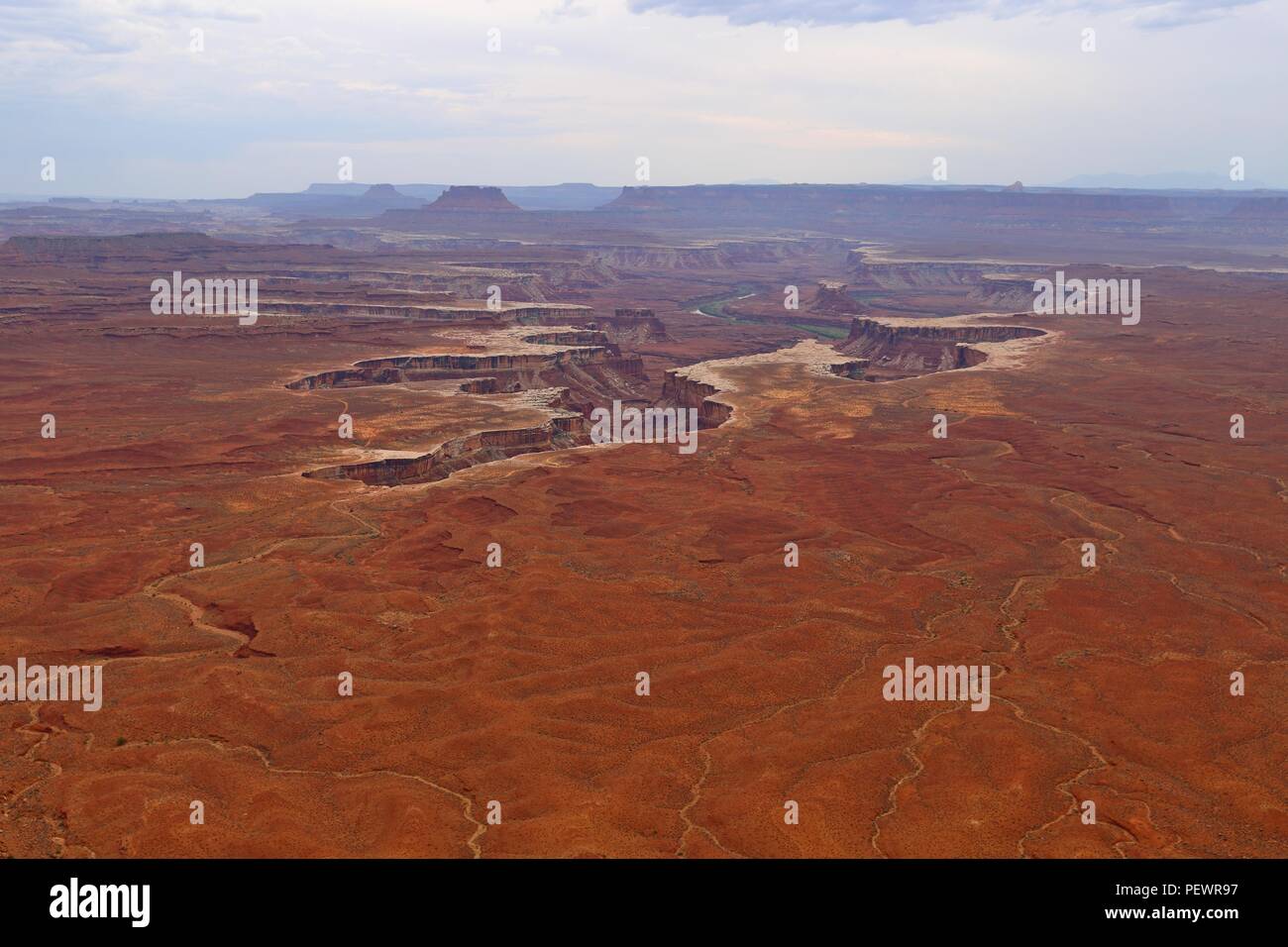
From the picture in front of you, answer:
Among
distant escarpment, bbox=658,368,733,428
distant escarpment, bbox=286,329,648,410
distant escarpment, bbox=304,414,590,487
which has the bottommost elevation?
distant escarpment, bbox=304,414,590,487

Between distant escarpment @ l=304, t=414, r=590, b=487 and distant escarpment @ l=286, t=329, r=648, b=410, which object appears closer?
distant escarpment @ l=304, t=414, r=590, b=487

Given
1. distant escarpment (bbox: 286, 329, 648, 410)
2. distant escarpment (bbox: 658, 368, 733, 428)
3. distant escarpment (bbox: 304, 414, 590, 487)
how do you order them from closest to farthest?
distant escarpment (bbox: 304, 414, 590, 487) < distant escarpment (bbox: 658, 368, 733, 428) < distant escarpment (bbox: 286, 329, 648, 410)

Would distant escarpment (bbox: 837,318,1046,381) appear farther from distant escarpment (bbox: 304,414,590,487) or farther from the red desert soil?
distant escarpment (bbox: 304,414,590,487)

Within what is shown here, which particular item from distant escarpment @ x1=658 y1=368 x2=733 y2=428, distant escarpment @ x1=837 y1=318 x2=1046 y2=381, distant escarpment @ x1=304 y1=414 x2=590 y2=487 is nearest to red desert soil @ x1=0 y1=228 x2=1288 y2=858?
distant escarpment @ x1=304 y1=414 x2=590 y2=487

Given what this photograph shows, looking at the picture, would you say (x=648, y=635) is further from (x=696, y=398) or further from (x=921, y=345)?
(x=921, y=345)

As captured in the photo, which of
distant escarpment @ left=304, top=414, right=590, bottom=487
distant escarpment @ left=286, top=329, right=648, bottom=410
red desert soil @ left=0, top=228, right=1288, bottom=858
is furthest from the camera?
distant escarpment @ left=286, top=329, right=648, bottom=410

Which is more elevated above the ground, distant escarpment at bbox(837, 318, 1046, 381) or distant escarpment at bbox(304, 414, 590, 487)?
distant escarpment at bbox(837, 318, 1046, 381)

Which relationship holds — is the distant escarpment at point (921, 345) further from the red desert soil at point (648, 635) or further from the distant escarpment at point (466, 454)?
the distant escarpment at point (466, 454)
